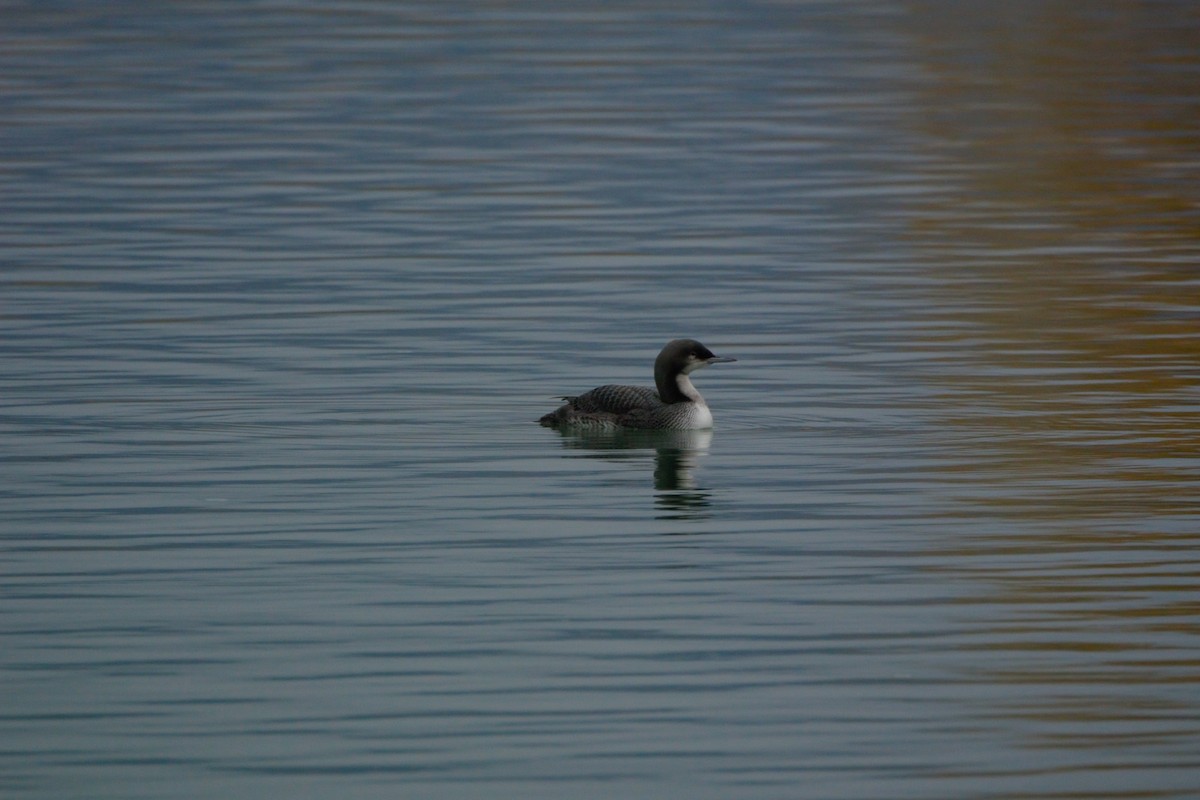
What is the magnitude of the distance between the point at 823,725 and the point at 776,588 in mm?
2415

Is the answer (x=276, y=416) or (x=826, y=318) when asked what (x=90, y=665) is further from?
(x=826, y=318)

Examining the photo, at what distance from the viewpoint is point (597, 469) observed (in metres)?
17.2

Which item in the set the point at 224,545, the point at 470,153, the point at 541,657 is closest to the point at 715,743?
the point at 541,657

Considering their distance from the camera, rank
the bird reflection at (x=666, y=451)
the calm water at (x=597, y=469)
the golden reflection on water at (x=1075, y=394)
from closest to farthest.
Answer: the calm water at (x=597, y=469) → the golden reflection on water at (x=1075, y=394) → the bird reflection at (x=666, y=451)

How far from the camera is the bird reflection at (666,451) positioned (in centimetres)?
1606

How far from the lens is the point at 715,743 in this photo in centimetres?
1093

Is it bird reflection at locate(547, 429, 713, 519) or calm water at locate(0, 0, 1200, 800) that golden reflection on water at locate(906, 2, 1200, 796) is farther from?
bird reflection at locate(547, 429, 713, 519)

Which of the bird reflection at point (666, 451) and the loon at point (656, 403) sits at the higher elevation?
the loon at point (656, 403)

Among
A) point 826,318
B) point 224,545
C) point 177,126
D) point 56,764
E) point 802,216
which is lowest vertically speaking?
point 56,764

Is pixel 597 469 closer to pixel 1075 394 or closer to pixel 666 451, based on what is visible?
pixel 666 451

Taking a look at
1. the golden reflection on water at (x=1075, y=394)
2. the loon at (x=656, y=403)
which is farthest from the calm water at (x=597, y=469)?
the loon at (x=656, y=403)

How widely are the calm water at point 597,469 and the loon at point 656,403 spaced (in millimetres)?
269

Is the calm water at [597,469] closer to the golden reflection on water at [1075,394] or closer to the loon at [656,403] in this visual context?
the golden reflection on water at [1075,394]

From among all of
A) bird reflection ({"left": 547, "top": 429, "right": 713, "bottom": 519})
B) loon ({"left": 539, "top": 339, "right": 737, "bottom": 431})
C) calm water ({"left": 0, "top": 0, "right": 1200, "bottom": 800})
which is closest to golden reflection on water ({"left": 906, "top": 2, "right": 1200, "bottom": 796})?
calm water ({"left": 0, "top": 0, "right": 1200, "bottom": 800})
